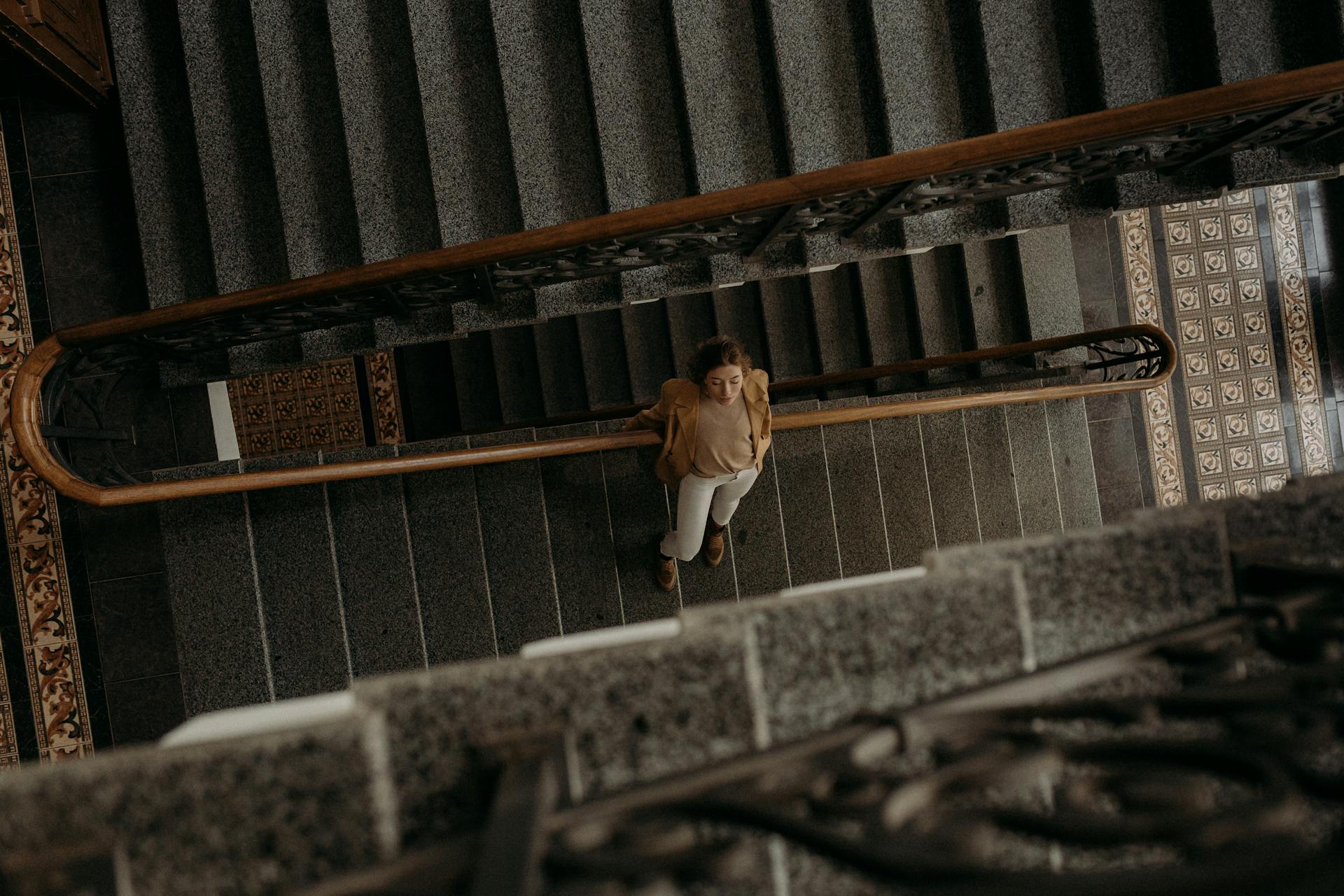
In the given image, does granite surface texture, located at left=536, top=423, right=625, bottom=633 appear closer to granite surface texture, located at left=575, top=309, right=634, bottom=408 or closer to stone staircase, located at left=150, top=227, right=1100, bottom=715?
stone staircase, located at left=150, top=227, right=1100, bottom=715

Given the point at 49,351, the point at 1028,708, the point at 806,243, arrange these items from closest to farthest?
1. the point at 1028,708
2. the point at 49,351
3. the point at 806,243

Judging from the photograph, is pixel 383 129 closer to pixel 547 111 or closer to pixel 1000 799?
pixel 547 111

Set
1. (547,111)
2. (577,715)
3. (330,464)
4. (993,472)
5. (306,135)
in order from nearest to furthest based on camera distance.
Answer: (577,715) → (330,464) → (547,111) → (306,135) → (993,472)

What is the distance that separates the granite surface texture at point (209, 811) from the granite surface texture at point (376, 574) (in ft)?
8.34

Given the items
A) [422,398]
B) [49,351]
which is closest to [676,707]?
[49,351]

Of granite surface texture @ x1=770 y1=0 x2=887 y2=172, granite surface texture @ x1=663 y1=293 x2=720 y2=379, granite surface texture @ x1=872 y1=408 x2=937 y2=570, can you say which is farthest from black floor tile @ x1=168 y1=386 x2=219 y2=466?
granite surface texture @ x1=872 y1=408 x2=937 y2=570

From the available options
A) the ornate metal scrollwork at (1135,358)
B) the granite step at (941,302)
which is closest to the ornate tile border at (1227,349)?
the ornate metal scrollwork at (1135,358)

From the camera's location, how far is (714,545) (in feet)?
12.7

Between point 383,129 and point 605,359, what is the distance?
86.8 inches

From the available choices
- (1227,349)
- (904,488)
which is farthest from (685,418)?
(1227,349)

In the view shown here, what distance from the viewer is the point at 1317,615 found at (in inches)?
43.1

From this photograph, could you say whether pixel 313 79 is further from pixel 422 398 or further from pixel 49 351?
pixel 422 398

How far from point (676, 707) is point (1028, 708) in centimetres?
41

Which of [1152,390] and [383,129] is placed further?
[1152,390]
